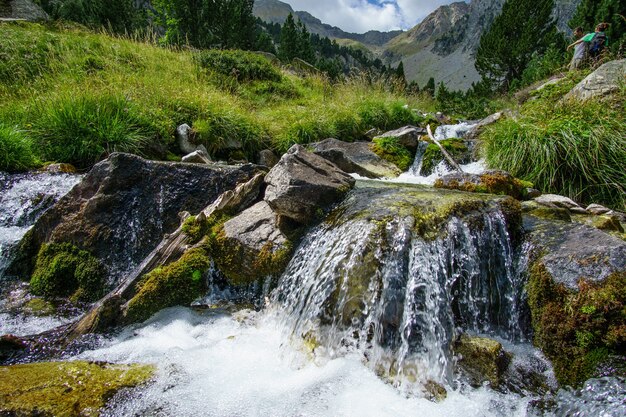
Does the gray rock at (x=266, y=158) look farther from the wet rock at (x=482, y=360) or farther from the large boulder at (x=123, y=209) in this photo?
the wet rock at (x=482, y=360)

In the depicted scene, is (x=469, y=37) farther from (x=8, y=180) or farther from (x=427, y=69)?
(x=8, y=180)

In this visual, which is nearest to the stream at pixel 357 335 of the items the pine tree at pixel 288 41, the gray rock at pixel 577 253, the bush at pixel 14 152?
the gray rock at pixel 577 253

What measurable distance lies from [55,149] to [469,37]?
14485 cm

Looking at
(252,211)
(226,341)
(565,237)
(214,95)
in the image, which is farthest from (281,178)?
(214,95)

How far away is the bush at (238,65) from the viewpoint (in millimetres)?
12070

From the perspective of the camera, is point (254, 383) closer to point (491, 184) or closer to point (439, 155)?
point (491, 184)

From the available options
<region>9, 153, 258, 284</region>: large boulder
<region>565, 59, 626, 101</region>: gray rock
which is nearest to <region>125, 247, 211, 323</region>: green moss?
<region>9, 153, 258, 284</region>: large boulder

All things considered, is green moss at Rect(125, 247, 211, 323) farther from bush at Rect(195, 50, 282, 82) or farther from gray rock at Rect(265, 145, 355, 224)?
bush at Rect(195, 50, 282, 82)

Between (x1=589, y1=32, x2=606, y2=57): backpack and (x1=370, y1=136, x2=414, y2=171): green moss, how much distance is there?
7.77m

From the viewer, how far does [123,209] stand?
13.3 feet

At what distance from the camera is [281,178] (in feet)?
12.3

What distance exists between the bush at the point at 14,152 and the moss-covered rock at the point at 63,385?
13.2 feet

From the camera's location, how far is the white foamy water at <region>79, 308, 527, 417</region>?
80.4 inches

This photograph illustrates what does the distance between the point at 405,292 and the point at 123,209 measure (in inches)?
136
